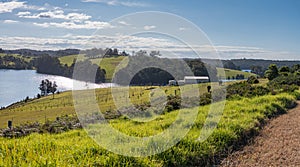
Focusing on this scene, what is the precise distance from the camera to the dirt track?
6.56 meters

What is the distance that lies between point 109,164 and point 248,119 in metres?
6.30

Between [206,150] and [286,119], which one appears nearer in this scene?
[206,150]

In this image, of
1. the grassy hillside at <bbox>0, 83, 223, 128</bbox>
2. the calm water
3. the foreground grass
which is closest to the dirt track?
the foreground grass

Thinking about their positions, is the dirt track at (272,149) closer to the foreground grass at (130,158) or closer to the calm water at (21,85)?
the foreground grass at (130,158)

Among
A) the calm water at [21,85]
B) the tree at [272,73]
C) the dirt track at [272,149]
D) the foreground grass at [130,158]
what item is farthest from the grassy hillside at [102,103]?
the calm water at [21,85]

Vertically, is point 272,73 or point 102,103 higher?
point 272,73

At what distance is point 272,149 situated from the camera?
7504mm

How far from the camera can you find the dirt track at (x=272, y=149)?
258 inches

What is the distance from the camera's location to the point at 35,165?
4156 millimetres

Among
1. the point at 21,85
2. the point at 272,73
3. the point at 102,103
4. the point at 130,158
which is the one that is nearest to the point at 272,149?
the point at 130,158

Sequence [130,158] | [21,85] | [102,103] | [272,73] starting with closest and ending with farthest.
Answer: [130,158], [102,103], [272,73], [21,85]

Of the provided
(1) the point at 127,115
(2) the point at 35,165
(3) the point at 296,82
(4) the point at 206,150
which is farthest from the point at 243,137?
(3) the point at 296,82

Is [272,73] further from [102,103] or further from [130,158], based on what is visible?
[130,158]

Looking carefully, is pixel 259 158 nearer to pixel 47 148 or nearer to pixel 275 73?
pixel 47 148
